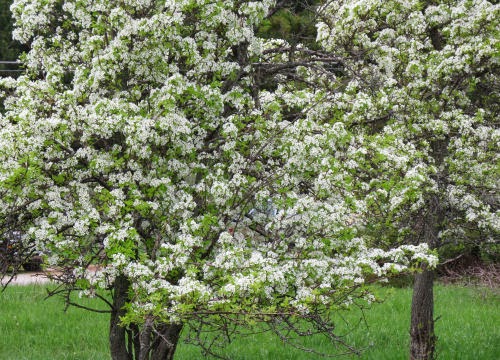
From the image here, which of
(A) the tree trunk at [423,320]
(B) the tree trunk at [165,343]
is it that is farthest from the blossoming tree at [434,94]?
(B) the tree trunk at [165,343]

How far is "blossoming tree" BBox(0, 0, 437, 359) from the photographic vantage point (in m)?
5.52

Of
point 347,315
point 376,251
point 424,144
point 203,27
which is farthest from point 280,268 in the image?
point 347,315

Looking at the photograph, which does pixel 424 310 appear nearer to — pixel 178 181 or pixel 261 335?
pixel 261 335

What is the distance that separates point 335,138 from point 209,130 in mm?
1305

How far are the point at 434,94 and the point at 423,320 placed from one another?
3307mm

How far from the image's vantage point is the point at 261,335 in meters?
12.0

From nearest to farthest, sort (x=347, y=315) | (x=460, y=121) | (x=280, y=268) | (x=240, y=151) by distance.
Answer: (x=280, y=268)
(x=240, y=151)
(x=460, y=121)
(x=347, y=315)

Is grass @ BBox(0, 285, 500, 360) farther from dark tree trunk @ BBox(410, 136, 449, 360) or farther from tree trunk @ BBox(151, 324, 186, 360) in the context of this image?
tree trunk @ BBox(151, 324, 186, 360)

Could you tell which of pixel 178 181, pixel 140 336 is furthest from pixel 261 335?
pixel 178 181

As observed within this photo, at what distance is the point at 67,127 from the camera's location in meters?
5.75

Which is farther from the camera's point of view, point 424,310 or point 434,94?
point 424,310

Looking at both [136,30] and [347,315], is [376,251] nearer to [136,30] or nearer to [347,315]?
[136,30]

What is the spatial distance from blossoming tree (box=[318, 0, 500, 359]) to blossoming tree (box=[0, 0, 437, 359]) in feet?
5.87

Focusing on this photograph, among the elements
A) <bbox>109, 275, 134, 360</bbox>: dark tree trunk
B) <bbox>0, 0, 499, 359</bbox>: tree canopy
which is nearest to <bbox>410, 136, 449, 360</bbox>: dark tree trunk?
<bbox>0, 0, 499, 359</bbox>: tree canopy
